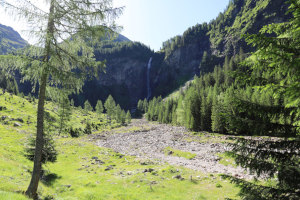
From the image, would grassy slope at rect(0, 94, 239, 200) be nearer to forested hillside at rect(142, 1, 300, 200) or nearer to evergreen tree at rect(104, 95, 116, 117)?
forested hillside at rect(142, 1, 300, 200)

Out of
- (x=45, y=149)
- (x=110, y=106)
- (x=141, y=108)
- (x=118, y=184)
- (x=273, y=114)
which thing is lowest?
(x=118, y=184)

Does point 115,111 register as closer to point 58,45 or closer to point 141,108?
point 141,108

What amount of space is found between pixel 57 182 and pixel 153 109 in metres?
112

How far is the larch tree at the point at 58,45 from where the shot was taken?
9.34 metres

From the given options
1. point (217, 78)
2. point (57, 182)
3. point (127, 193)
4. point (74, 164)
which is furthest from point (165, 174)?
point (217, 78)

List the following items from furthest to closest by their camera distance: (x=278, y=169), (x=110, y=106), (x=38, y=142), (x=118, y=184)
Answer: (x=110, y=106)
(x=118, y=184)
(x=38, y=142)
(x=278, y=169)

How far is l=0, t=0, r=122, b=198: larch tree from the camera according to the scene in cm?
934

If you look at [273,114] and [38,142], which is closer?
[273,114]

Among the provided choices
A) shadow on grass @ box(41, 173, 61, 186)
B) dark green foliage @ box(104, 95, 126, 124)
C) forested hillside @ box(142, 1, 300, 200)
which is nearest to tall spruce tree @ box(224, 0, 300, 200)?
forested hillside @ box(142, 1, 300, 200)

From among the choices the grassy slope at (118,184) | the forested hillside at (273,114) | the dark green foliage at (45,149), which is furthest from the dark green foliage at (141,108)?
the forested hillside at (273,114)

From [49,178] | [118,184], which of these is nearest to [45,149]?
[49,178]

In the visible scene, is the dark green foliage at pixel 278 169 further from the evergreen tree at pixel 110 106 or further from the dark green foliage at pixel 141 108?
the dark green foliage at pixel 141 108

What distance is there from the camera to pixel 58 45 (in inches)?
431

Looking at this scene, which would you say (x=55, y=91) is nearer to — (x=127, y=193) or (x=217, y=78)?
(x=127, y=193)
